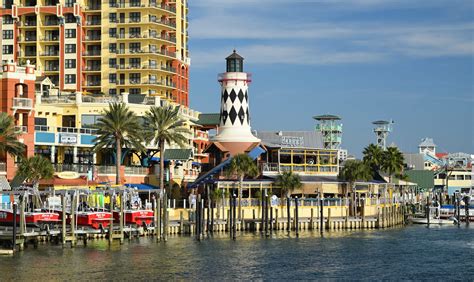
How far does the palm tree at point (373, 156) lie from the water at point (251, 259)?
34855 mm

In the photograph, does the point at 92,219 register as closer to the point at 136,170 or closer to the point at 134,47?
the point at 136,170

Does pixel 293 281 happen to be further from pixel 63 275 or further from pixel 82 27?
pixel 82 27

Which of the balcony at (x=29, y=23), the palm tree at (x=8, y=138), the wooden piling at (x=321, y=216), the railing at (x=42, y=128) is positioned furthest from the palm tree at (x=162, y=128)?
the balcony at (x=29, y=23)

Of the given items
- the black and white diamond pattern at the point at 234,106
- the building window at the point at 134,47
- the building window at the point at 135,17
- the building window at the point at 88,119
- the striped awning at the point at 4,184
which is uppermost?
the building window at the point at 135,17

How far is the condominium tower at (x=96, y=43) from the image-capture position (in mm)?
147125

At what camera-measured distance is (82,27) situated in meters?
149

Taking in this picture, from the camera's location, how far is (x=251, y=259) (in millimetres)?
78500

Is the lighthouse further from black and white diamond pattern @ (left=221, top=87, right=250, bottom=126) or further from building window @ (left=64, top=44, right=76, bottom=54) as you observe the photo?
building window @ (left=64, top=44, right=76, bottom=54)

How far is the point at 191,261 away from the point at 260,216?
35.9m

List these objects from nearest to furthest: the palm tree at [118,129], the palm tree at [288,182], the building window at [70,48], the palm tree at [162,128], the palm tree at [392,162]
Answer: the palm tree at [118,129] → the palm tree at [162,128] → the palm tree at [288,182] → the palm tree at [392,162] → the building window at [70,48]

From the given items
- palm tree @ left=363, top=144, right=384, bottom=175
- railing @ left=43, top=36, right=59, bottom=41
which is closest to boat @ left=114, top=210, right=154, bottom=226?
palm tree @ left=363, top=144, right=384, bottom=175

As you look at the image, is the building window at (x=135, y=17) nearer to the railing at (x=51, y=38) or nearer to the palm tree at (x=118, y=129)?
the railing at (x=51, y=38)

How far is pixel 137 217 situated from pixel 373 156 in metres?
52.4

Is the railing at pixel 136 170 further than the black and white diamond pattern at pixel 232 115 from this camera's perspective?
No
